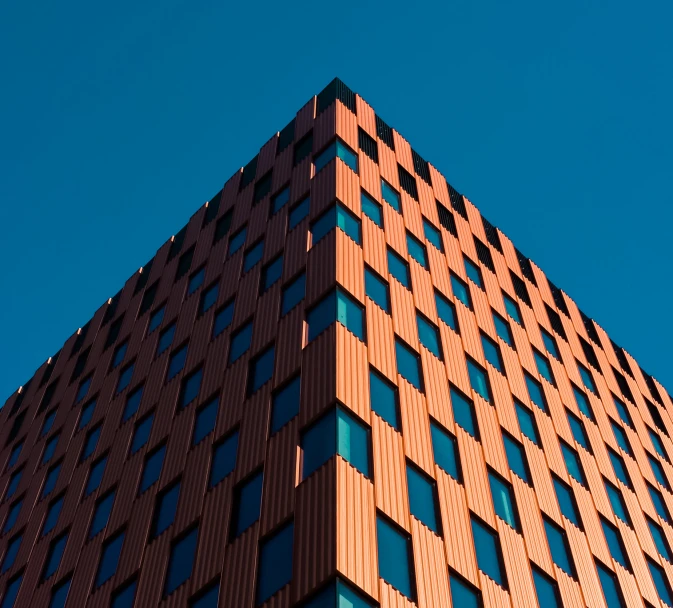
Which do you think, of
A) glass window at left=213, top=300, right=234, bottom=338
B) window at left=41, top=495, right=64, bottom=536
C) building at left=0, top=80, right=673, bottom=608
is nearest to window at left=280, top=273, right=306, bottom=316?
building at left=0, top=80, right=673, bottom=608

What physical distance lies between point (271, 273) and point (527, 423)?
1370 cm

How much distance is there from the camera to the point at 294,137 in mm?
45969

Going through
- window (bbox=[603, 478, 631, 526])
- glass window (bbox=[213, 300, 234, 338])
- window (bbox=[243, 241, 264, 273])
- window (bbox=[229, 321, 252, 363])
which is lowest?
window (bbox=[603, 478, 631, 526])

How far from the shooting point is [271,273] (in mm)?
37500

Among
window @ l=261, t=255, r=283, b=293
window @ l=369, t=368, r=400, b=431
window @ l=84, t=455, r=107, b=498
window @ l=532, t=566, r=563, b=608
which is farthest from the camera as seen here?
window @ l=84, t=455, r=107, b=498

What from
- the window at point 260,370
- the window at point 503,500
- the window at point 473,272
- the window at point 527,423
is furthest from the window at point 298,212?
the window at point 503,500

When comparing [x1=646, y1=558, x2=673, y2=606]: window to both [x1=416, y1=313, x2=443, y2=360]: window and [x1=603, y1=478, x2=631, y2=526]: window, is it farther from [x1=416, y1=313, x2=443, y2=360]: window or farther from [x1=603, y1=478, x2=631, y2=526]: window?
[x1=416, y1=313, x2=443, y2=360]: window

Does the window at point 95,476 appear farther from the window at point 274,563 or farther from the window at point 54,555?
the window at point 274,563

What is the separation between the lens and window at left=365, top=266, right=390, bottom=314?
33.7m

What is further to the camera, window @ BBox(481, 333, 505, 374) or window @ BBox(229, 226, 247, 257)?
window @ BBox(229, 226, 247, 257)

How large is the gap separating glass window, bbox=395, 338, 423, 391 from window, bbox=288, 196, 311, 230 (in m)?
8.51

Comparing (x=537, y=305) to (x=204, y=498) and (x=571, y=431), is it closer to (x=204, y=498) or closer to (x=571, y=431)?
(x=571, y=431)

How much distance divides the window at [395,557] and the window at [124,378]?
22281 mm

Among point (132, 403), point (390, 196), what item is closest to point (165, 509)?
point (132, 403)
